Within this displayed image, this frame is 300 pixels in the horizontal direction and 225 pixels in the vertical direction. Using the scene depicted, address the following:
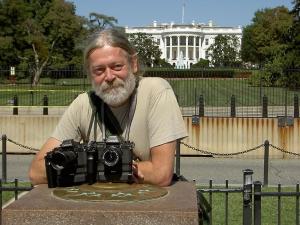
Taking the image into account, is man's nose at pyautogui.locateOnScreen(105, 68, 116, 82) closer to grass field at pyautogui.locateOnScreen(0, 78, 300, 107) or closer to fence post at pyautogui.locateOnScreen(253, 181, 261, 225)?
fence post at pyautogui.locateOnScreen(253, 181, 261, 225)

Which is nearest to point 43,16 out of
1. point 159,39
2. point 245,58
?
point 245,58

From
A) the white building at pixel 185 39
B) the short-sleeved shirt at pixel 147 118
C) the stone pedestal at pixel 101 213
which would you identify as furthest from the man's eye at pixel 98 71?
the white building at pixel 185 39

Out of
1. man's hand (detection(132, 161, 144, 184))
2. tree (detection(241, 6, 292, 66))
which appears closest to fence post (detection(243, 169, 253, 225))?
man's hand (detection(132, 161, 144, 184))

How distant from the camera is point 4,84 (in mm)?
24906

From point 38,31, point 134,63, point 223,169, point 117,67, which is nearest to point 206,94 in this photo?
point 223,169

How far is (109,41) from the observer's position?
3.46 meters

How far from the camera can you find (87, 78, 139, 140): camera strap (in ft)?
11.6

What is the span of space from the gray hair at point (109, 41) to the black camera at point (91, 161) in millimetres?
522

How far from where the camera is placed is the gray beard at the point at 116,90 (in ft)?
11.3

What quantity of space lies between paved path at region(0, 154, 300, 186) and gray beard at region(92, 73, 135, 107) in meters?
7.84

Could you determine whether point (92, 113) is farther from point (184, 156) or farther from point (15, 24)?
point (15, 24)

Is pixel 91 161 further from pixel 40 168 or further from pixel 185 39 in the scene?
Result: pixel 185 39

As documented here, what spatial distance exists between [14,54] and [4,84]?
24.9m

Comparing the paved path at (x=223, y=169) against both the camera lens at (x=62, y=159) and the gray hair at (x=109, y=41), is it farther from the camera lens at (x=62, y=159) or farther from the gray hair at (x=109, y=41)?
the camera lens at (x=62, y=159)
